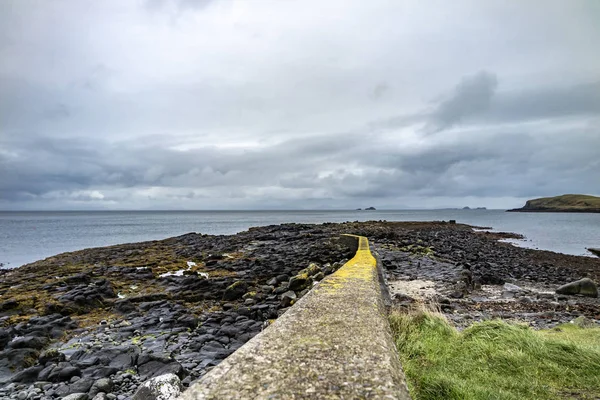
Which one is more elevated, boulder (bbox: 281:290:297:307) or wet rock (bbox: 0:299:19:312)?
boulder (bbox: 281:290:297:307)

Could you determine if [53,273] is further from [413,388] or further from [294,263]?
[413,388]

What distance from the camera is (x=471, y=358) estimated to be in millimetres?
4637

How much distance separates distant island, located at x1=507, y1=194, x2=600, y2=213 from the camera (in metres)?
155

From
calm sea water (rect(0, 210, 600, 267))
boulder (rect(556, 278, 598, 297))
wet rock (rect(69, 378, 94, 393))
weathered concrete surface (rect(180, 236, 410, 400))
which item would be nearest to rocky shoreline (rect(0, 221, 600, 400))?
wet rock (rect(69, 378, 94, 393))

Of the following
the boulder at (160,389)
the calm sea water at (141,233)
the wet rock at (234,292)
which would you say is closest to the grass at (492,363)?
the boulder at (160,389)

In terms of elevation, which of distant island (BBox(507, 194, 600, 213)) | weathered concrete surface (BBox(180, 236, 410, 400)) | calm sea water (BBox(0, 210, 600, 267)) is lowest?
calm sea water (BBox(0, 210, 600, 267))

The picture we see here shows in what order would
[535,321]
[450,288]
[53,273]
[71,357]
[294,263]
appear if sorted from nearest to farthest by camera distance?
[71,357] → [535,321] → [450,288] → [294,263] → [53,273]

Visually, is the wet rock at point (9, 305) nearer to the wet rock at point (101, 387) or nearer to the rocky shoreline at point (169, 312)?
the rocky shoreline at point (169, 312)

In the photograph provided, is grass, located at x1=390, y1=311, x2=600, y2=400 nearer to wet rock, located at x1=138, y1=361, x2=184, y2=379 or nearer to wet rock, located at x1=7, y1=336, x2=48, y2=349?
wet rock, located at x1=138, y1=361, x2=184, y2=379

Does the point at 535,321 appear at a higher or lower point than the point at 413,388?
lower

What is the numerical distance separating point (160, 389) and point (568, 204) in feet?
701

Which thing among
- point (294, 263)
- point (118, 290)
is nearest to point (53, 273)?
point (118, 290)

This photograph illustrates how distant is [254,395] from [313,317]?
2.03 meters

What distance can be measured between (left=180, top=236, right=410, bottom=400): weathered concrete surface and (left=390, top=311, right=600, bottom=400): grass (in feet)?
2.19
